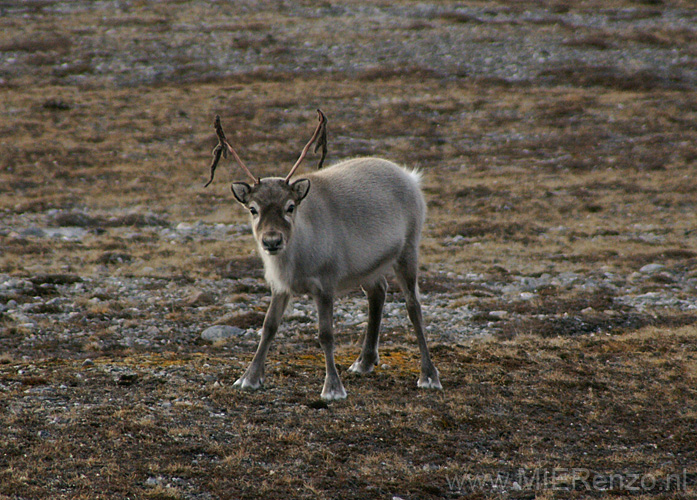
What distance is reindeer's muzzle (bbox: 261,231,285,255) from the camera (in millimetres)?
9055

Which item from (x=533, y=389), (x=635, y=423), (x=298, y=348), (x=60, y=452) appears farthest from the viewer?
(x=298, y=348)

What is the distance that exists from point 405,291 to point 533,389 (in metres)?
2.49

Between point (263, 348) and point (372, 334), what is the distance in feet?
6.43

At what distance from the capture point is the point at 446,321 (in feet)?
51.1

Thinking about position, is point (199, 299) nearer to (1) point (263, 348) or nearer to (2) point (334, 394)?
(1) point (263, 348)

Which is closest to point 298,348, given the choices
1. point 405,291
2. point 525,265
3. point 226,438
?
point 405,291

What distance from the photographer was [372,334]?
11.5 m

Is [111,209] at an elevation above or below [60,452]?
below

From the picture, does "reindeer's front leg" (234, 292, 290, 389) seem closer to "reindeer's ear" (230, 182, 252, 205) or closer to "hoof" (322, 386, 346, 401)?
"hoof" (322, 386, 346, 401)

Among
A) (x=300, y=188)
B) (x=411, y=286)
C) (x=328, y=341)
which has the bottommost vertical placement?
(x=328, y=341)

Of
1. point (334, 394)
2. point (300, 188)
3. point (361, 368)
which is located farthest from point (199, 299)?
point (300, 188)

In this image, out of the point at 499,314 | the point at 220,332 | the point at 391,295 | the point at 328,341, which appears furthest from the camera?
the point at 391,295

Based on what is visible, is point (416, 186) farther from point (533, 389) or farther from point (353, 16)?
point (353, 16)

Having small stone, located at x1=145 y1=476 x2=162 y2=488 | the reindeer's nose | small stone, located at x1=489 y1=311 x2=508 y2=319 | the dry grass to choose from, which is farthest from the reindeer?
small stone, located at x1=489 y1=311 x2=508 y2=319
